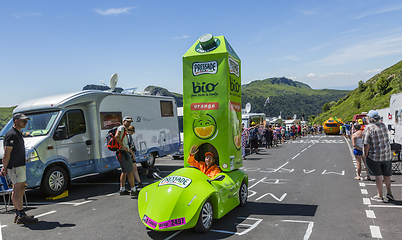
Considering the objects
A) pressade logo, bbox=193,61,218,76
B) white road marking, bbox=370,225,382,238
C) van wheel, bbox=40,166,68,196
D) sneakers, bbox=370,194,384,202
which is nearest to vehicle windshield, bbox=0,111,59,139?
van wheel, bbox=40,166,68,196

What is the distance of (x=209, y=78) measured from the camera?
6520mm

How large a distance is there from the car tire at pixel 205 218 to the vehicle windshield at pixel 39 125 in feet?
18.5

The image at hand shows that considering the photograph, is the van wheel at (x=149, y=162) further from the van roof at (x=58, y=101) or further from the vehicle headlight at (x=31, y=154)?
the vehicle headlight at (x=31, y=154)

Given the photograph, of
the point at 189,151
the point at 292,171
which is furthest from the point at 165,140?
the point at 189,151

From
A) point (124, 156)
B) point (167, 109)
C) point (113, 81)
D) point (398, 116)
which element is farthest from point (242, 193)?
point (398, 116)

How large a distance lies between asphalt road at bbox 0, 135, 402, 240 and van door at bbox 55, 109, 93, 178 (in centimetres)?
80

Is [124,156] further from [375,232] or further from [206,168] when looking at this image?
[375,232]

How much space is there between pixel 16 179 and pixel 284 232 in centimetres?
535

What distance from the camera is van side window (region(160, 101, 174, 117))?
42.8 ft

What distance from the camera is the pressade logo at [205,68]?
6465 millimetres

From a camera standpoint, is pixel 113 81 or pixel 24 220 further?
pixel 113 81

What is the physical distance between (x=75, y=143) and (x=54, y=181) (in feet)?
4.20

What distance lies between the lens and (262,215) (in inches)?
240

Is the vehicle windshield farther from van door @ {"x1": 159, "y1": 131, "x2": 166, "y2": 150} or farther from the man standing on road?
the man standing on road
